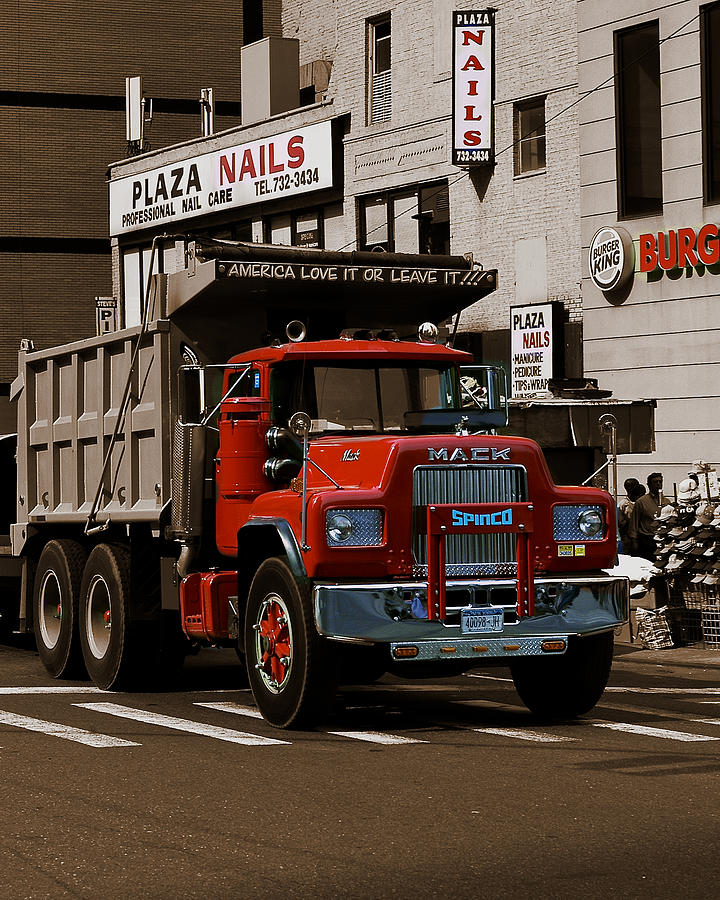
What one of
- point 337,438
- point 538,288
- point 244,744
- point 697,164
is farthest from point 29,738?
point 538,288

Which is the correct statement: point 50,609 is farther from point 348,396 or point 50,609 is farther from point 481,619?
point 481,619

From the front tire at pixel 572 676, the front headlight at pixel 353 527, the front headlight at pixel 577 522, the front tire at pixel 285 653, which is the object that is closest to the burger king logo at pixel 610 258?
the front tire at pixel 572 676

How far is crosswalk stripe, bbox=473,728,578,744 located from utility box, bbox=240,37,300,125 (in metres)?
27.7

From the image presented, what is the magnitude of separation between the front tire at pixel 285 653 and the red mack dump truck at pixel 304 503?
0.02 m

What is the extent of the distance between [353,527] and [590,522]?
1.67 meters

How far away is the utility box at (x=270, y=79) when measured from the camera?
124 ft

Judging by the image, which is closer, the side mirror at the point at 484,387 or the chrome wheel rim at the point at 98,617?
the side mirror at the point at 484,387

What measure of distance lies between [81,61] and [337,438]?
37.2 m

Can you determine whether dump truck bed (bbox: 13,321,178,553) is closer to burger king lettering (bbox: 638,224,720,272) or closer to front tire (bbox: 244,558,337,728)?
front tire (bbox: 244,558,337,728)

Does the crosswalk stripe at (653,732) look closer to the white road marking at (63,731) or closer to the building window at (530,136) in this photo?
the white road marking at (63,731)

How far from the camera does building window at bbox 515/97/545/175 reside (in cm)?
2861

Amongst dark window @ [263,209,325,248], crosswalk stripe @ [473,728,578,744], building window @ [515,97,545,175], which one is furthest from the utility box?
crosswalk stripe @ [473,728,578,744]

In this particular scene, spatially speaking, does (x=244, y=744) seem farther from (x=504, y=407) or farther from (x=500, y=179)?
(x=500, y=179)

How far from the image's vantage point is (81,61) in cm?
4688
